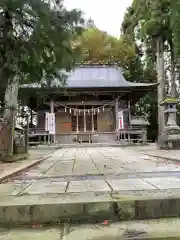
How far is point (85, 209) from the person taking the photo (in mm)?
2658

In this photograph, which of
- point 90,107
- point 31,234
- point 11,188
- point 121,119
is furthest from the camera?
point 90,107

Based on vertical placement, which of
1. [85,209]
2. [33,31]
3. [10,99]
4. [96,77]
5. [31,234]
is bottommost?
[31,234]

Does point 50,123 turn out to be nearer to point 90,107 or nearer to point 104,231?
point 90,107

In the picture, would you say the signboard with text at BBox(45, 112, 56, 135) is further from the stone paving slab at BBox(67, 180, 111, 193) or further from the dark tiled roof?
the stone paving slab at BBox(67, 180, 111, 193)

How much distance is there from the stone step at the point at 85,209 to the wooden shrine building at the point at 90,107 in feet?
58.1

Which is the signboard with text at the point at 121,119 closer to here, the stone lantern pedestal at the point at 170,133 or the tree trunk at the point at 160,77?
the tree trunk at the point at 160,77

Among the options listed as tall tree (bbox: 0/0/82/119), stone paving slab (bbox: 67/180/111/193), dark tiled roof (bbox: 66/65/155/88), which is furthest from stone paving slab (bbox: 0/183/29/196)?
dark tiled roof (bbox: 66/65/155/88)

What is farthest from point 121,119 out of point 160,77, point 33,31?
point 33,31

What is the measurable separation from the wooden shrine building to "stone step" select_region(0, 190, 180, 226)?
17.7 m

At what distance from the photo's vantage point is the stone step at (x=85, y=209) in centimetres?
262

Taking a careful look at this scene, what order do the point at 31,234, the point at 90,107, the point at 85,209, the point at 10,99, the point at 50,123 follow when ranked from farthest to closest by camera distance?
the point at 90,107 < the point at 50,123 < the point at 10,99 < the point at 85,209 < the point at 31,234

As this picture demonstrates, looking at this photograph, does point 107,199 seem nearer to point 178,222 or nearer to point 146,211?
point 146,211

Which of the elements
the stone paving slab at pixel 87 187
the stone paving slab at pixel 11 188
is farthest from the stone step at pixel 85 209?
the stone paving slab at pixel 87 187

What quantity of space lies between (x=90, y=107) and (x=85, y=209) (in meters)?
20.1
